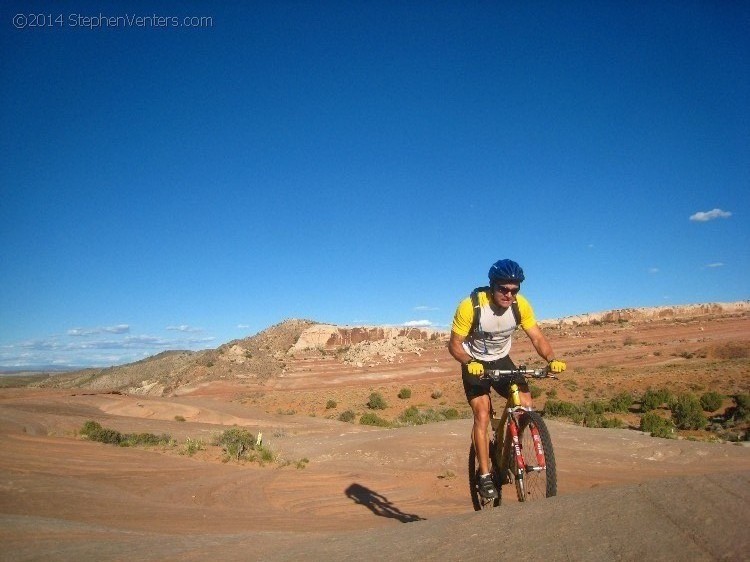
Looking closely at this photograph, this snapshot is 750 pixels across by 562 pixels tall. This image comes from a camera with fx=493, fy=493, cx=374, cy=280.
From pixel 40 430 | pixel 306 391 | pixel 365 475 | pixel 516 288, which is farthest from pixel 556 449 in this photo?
pixel 306 391

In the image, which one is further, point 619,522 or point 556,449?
point 556,449

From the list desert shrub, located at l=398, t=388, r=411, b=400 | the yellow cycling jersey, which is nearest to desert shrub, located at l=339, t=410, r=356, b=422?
desert shrub, located at l=398, t=388, r=411, b=400

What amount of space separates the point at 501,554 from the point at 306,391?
42.1m

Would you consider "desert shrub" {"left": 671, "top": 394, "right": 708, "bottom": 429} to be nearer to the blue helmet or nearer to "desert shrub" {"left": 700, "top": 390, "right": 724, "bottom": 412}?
"desert shrub" {"left": 700, "top": 390, "right": 724, "bottom": 412}

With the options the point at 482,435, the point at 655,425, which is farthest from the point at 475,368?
the point at 655,425

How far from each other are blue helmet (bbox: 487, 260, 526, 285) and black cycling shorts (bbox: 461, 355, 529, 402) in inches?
35.6

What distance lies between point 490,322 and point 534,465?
1.42 m

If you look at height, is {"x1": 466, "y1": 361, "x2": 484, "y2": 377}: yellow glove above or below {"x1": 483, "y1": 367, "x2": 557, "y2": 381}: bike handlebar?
above

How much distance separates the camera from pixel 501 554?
2.96m

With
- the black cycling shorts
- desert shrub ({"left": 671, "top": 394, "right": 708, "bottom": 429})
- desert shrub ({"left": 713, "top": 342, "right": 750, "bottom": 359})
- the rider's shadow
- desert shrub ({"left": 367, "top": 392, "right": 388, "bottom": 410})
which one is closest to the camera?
the black cycling shorts

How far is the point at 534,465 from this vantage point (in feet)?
15.3

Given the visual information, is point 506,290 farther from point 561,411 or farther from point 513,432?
point 561,411

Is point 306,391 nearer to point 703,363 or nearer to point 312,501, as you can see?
point 703,363

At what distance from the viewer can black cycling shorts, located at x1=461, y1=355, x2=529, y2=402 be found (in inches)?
195
